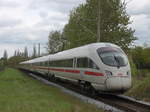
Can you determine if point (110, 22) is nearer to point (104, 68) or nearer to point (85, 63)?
point (85, 63)

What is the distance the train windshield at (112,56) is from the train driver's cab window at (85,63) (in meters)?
0.70

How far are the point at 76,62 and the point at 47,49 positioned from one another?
66.3 m

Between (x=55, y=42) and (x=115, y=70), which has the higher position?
(x=55, y=42)

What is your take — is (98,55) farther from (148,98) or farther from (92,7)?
(92,7)

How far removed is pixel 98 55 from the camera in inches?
650

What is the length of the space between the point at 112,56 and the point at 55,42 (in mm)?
71119

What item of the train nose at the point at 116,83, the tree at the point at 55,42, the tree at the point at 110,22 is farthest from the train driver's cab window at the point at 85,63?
the tree at the point at 55,42

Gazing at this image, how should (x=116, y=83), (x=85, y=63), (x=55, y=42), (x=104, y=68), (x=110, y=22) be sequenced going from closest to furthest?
(x=116, y=83)
(x=104, y=68)
(x=85, y=63)
(x=110, y=22)
(x=55, y=42)

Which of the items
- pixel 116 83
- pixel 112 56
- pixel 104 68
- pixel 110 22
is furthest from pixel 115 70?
pixel 110 22

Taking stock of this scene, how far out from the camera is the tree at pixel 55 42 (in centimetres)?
8514

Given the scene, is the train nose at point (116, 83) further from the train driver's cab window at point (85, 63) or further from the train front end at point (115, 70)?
the train driver's cab window at point (85, 63)

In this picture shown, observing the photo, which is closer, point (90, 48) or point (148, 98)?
point (148, 98)

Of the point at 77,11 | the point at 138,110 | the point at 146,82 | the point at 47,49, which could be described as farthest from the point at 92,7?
the point at 47,49

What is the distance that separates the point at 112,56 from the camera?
16.2 metres
